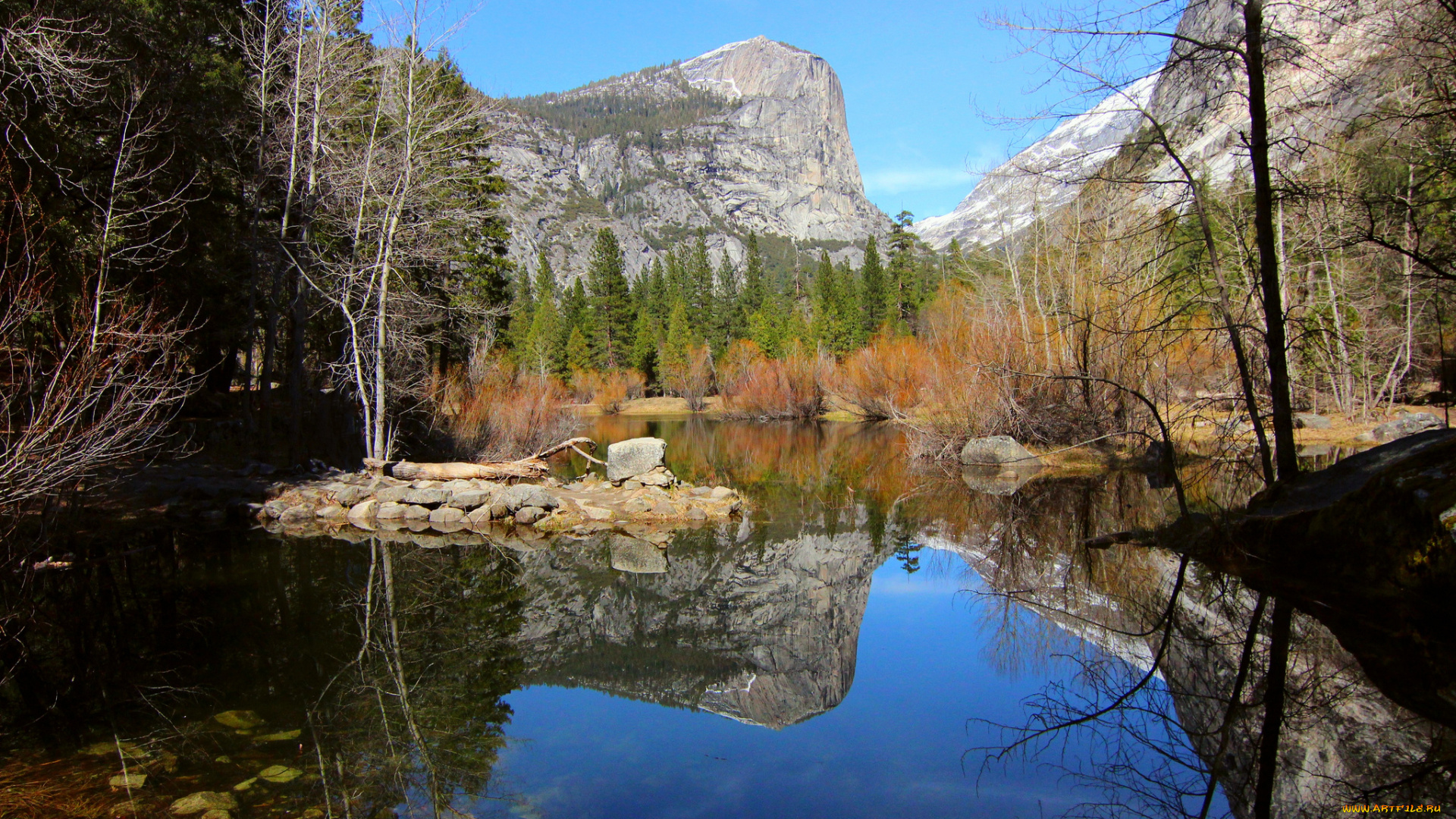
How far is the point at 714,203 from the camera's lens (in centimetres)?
16812

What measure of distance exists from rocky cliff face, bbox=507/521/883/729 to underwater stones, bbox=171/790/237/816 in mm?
2364

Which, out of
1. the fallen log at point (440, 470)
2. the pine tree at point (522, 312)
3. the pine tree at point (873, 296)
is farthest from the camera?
the pine tree at point (873, 296)

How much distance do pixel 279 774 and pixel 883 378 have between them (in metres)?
30.3

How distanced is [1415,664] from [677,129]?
18755 centimetres

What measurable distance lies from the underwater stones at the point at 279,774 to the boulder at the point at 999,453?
16.4m

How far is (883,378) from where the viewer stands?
1296 inches

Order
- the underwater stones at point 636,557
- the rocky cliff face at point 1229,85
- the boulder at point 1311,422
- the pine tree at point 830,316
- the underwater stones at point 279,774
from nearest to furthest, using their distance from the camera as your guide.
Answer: the underwater stones at point 279,774 → the rocky cliff face at point 1229,85 → the underwater stones at point 636,557 → the boulder at point 1311,422 → the pine tree at point 830,316

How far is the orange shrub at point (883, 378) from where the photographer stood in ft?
98.4

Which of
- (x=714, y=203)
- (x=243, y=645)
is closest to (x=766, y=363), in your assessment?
(x=243, y=645)

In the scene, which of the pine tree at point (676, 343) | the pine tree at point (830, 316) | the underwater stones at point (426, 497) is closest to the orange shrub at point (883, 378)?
the pine tree at point (830, 316)

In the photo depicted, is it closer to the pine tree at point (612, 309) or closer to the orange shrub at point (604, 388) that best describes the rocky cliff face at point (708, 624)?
Result: the orange shrub at point (604, 388)

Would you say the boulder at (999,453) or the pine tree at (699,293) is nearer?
the boulder at (999,453)

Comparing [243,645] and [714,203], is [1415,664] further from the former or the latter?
[714,203]

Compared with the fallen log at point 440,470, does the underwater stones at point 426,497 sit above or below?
below
